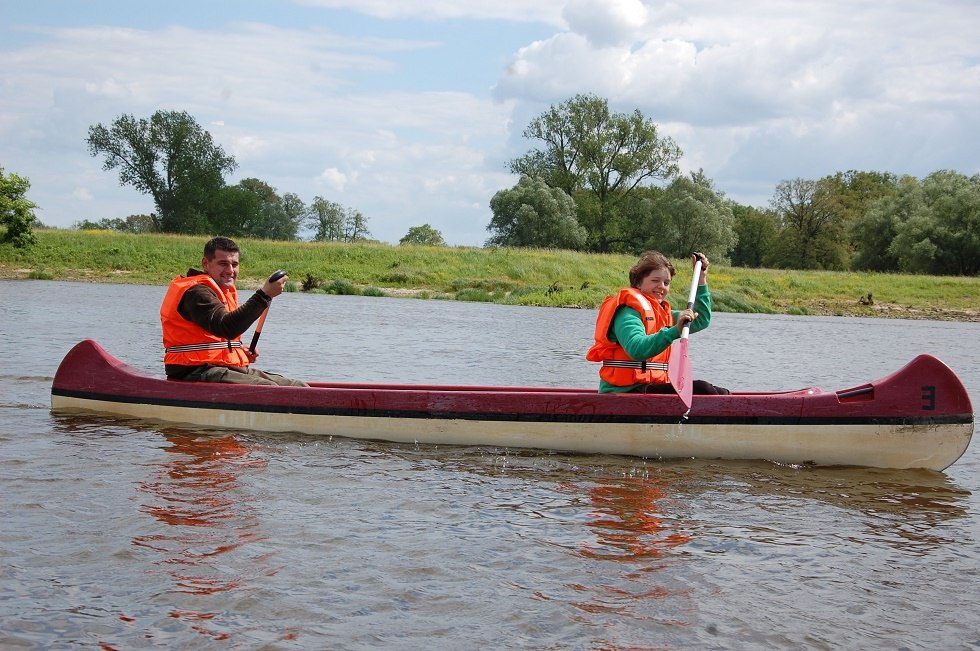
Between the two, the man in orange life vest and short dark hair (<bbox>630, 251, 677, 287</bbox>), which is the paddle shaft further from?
the man in orange life vest

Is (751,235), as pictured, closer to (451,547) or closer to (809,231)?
(809,231)

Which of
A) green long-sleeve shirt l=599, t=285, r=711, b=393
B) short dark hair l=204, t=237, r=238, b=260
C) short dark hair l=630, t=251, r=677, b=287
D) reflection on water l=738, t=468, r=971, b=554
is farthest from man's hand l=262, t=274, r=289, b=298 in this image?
reflection on water l=738, t=468, r=971, b=554

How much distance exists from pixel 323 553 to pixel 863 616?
251cm

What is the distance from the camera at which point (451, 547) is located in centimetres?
492

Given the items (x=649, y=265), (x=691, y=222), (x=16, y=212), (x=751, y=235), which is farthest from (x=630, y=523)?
(x=751, y=235)

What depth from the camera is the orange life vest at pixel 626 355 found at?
6977 millimetres

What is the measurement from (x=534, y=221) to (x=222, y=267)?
163 ft

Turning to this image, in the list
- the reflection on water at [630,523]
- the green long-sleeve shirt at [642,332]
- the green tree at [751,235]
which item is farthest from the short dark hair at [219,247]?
the green tree at [751,235]

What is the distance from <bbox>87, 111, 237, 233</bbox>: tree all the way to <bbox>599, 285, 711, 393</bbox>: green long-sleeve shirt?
64635 millimetres

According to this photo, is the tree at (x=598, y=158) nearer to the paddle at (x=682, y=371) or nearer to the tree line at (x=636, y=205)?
the tree line at (x=636, y=205)

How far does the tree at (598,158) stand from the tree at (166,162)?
23793 mm

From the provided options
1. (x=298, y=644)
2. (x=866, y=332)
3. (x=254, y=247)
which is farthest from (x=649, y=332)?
(x=254, y=247)

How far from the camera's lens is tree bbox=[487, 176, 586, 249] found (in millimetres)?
56812

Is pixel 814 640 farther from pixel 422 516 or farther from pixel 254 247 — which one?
pixel 254 247
